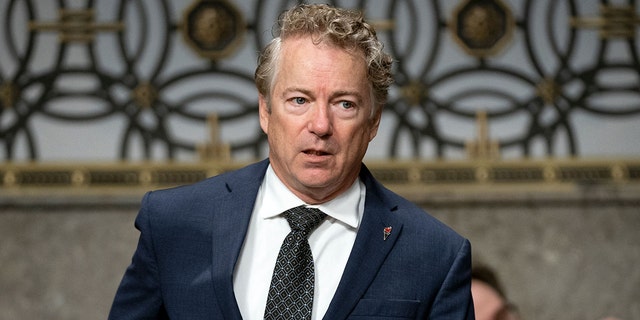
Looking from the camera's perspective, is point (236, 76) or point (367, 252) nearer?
point (367, 252)

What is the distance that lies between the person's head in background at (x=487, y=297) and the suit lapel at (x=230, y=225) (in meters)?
1.18

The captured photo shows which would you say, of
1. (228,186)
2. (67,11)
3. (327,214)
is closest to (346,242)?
(327,214)

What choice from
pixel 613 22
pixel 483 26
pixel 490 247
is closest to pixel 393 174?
pixel 490 247

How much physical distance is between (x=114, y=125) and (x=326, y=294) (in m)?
2.35

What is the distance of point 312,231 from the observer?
226 centimetres

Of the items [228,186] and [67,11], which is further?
[67,11]

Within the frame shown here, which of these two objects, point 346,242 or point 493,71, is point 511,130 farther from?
point 346,242

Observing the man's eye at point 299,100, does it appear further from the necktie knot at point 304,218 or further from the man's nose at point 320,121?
the necktie knot at point 304,218

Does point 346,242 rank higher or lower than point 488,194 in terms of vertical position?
higher

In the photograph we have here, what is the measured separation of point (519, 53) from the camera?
4.46 metres

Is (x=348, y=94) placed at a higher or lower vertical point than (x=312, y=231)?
higher

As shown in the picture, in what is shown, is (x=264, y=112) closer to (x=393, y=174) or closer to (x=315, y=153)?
(x=315, y=153)

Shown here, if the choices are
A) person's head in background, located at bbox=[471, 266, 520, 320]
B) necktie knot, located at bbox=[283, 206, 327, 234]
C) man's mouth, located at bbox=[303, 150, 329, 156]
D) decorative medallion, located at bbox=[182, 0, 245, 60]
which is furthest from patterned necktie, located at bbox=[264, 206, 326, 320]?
decorative medallion, located at bbox=[182, 0, 245, 60]

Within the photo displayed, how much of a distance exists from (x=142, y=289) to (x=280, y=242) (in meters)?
0.25
